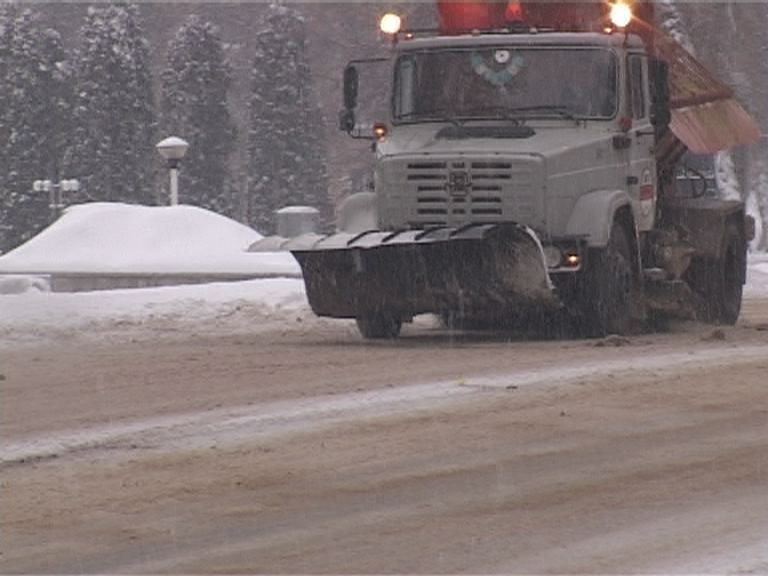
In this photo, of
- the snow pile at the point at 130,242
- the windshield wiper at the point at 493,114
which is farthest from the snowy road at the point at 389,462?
the snow pile at the point at 130,242

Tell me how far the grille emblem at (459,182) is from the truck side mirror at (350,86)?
1.94m

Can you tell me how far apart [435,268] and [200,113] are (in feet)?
216

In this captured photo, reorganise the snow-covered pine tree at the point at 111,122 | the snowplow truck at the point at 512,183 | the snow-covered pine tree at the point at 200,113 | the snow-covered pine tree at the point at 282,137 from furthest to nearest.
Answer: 1. the snow-covered pine tree at the point at 200,113
2. the snow-covered pine tree at the point at 282,137
3. the snow-covered pine tree at the point at 111,122
4. the snowplow truck at the point at 512,183

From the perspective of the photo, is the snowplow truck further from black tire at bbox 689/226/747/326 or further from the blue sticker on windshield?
black tire at bbox 689/226/747/326

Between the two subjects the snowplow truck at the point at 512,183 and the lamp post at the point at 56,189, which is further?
the lamp post at the point at 56,189

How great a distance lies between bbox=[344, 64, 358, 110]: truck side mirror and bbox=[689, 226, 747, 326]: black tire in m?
3.90

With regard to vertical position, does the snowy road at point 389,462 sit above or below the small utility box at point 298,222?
below

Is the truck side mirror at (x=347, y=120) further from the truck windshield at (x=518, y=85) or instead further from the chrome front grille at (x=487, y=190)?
the chrome front grille at (x=487, y=190)

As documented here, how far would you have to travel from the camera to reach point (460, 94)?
16875mm

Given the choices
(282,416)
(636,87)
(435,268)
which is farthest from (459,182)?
(282,416)

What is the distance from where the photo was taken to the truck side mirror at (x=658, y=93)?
1750 centimetres

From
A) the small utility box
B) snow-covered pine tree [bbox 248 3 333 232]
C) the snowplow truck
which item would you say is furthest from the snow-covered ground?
snow-covered pine tree [bbox 248 3 333 232]

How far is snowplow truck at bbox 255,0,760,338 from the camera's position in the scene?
15852 mm

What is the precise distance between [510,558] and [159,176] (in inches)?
2966
